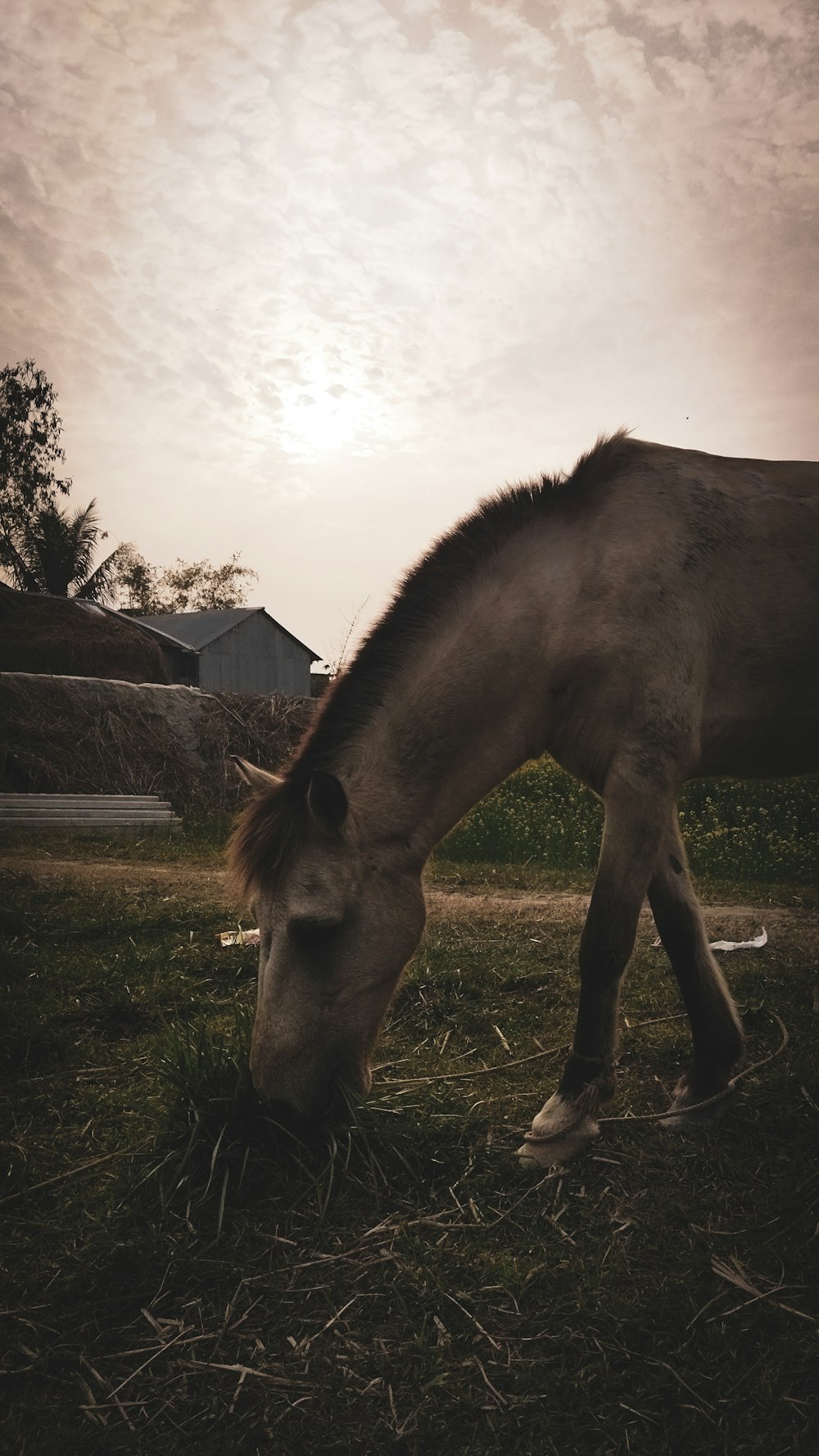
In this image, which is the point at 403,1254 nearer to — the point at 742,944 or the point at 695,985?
the point at 695,985

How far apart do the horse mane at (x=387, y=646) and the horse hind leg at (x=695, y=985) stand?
1130 mm

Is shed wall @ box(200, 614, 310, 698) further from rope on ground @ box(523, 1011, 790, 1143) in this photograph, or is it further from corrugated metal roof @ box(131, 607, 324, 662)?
rope on ground @ box(523, 1011, 790, 1143)

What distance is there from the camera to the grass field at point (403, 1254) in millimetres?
1549

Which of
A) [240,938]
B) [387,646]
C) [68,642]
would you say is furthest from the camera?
[68,642]

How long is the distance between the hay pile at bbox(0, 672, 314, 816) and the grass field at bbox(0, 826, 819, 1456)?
340 inches

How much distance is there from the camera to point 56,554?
1336 inches

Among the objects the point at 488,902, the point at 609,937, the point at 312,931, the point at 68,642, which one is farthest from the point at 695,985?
the point at 68,642

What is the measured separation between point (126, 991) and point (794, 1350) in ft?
9.99

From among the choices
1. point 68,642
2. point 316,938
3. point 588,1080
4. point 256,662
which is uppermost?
point 256,662

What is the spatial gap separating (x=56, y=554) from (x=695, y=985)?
35949mm

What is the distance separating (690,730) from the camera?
2.62 m

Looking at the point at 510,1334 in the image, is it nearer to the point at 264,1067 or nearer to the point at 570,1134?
the point at 570,1134

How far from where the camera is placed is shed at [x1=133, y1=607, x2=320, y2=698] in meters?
39.3

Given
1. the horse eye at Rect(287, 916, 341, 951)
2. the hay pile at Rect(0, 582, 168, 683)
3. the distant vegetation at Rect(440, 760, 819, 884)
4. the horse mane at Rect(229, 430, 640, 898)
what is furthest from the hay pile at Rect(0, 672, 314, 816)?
the horse eye at Rect(287, 916, 341, 951)
